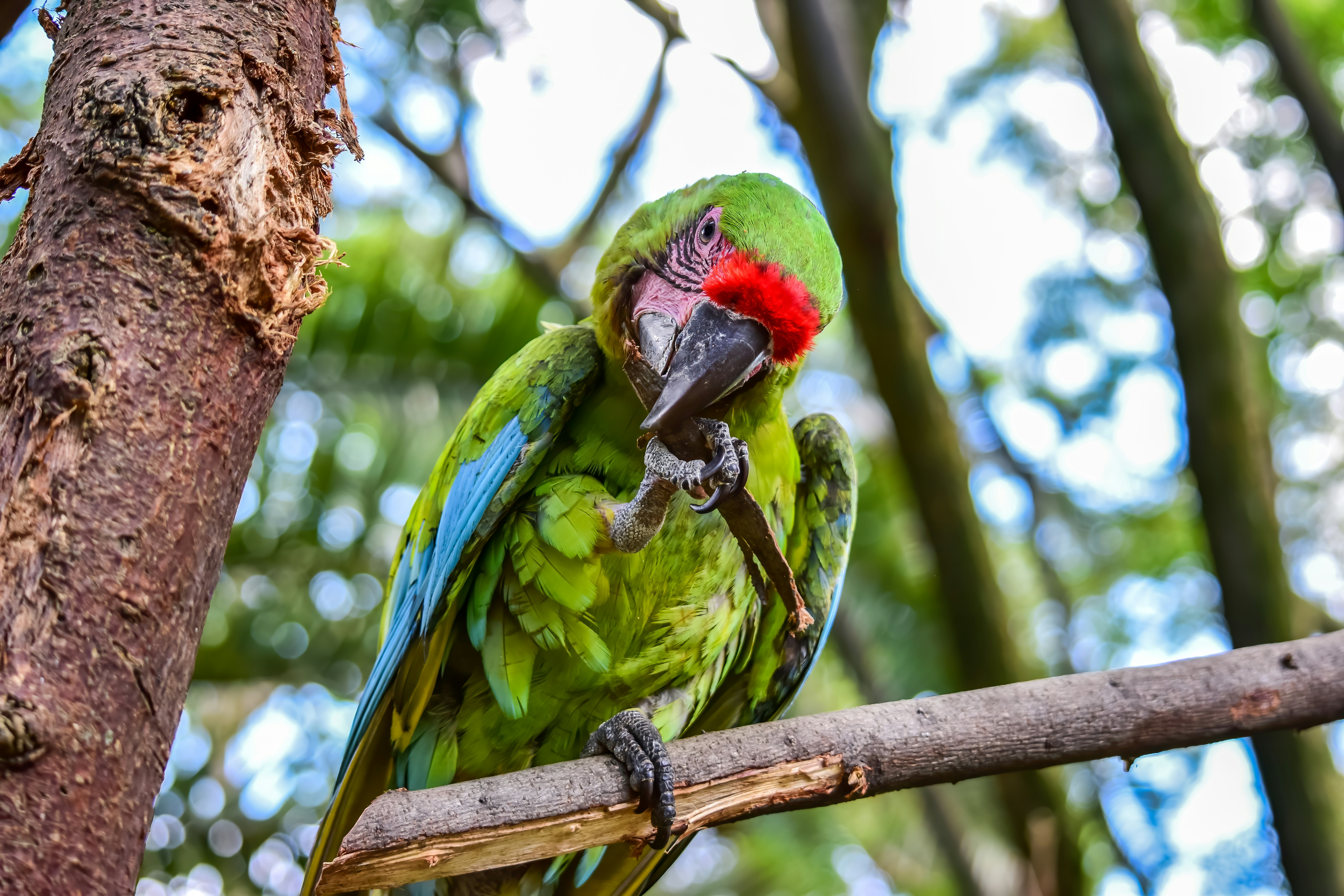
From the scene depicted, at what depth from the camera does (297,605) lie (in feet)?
16.8

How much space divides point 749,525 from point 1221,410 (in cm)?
228

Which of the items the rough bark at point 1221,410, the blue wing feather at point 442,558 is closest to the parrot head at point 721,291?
the blue wing feather at point 442,558

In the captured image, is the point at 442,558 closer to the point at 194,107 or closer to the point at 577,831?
the point at 577,831

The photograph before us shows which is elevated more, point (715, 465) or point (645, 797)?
point (715, 465)

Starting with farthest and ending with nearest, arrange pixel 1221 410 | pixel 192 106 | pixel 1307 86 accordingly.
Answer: pixel 1307 86
pixel 1221 410
pixel 192 106

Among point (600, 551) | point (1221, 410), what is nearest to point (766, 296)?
point (600, 551)

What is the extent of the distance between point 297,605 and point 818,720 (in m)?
3.88

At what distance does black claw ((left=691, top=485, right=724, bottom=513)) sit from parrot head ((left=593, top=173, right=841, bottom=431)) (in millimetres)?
172

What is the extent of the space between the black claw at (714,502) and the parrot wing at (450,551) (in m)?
0.65

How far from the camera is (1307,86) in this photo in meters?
3.93

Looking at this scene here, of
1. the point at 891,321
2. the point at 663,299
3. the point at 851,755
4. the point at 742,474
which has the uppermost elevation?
the point at 891,321

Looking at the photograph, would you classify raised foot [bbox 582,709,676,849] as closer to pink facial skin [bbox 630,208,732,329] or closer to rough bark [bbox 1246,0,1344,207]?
pink facial skin [bbox 630,208,732,329]

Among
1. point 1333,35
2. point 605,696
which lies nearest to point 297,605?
point 605,696

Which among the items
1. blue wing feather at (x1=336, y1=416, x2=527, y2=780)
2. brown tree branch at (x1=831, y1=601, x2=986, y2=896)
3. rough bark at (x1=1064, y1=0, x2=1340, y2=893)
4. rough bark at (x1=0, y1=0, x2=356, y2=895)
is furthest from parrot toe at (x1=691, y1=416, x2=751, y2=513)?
brown tree branch at (x1=831, y1=601, x2=986, y2=896)
